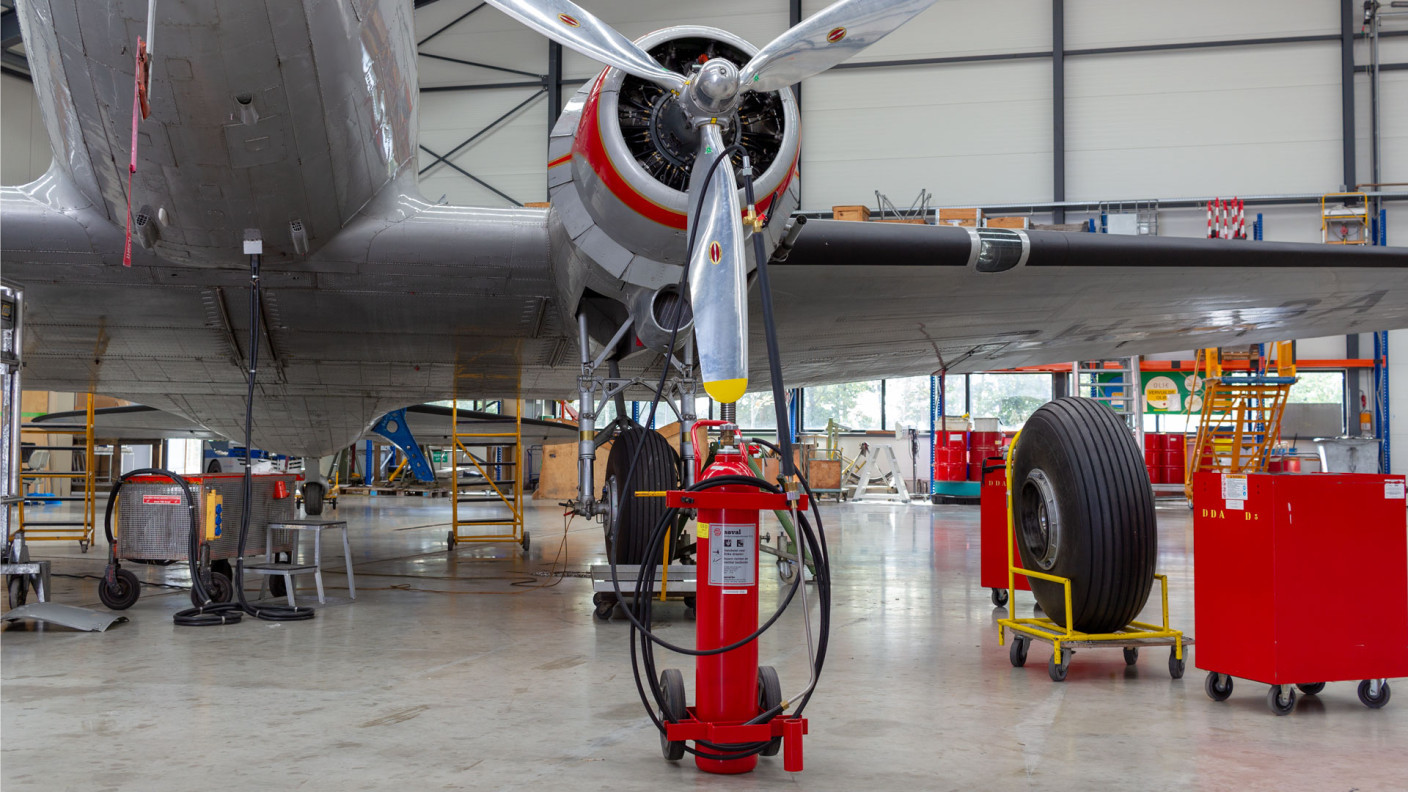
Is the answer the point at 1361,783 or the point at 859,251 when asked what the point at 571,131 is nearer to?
the point at 859,251

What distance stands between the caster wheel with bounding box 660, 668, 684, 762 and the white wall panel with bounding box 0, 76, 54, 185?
2506cm

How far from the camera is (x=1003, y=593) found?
686 cm

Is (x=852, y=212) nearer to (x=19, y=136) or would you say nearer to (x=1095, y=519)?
(x=1095, y=519)

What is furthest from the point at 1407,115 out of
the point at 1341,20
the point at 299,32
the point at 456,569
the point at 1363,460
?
the point at 299,32

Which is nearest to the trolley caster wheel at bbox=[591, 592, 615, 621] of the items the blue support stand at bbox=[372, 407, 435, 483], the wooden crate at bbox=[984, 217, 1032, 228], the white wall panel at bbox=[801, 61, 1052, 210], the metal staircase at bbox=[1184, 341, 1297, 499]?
the blue support stand at bbox=[372, 407, 435, 483]

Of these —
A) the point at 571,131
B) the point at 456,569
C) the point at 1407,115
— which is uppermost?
the point at 1407,115

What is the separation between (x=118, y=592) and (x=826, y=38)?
18.9 ft

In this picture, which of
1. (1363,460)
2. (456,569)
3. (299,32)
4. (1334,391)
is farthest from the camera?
(1334,391)

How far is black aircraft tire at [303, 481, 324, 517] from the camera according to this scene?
15266 millimetres

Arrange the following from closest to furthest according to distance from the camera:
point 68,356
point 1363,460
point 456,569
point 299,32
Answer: point 299,32 → point 68,356 → point 456,569 → point 1363,460

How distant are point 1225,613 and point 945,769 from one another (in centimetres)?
184

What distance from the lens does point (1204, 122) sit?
24.4 m

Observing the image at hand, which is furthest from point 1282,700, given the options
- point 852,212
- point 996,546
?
point 852,212

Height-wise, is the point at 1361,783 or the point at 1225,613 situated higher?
the point at 1225,613
